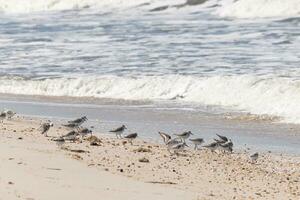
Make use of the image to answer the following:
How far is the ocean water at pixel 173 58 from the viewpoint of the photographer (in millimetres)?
17000

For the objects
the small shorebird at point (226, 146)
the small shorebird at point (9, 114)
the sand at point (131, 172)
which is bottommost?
the sand at point (131, 172)

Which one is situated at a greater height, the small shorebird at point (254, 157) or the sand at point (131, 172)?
the small shorebird at point (254, 157)

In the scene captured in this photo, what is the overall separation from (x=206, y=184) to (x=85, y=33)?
25.4m

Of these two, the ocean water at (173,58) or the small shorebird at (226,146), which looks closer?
the small shorebird at (226,146)

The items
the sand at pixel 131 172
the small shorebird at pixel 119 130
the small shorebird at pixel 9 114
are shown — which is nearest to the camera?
the sand at pixel 131 172

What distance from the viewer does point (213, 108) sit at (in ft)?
51.5

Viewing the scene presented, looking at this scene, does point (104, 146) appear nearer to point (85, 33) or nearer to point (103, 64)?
point (103, 64)

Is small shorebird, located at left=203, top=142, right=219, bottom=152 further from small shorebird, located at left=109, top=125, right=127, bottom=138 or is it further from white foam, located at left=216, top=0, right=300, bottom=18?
white foam, located at left=216, top=0, right=300, bottom=18

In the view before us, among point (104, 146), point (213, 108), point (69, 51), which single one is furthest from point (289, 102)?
point (69, 51)

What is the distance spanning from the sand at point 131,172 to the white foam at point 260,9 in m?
29.3

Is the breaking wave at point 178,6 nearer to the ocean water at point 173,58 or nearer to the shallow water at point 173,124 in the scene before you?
the ocean water at point 173,58

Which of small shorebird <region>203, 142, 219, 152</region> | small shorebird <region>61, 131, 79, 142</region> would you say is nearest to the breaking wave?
small shorebird <region>203, 142, 219, 152</region>

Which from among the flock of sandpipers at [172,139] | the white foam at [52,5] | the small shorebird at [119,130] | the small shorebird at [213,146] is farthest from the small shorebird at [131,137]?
the white foam at [52,5]

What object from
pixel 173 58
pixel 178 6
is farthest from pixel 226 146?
pixel 178 6
